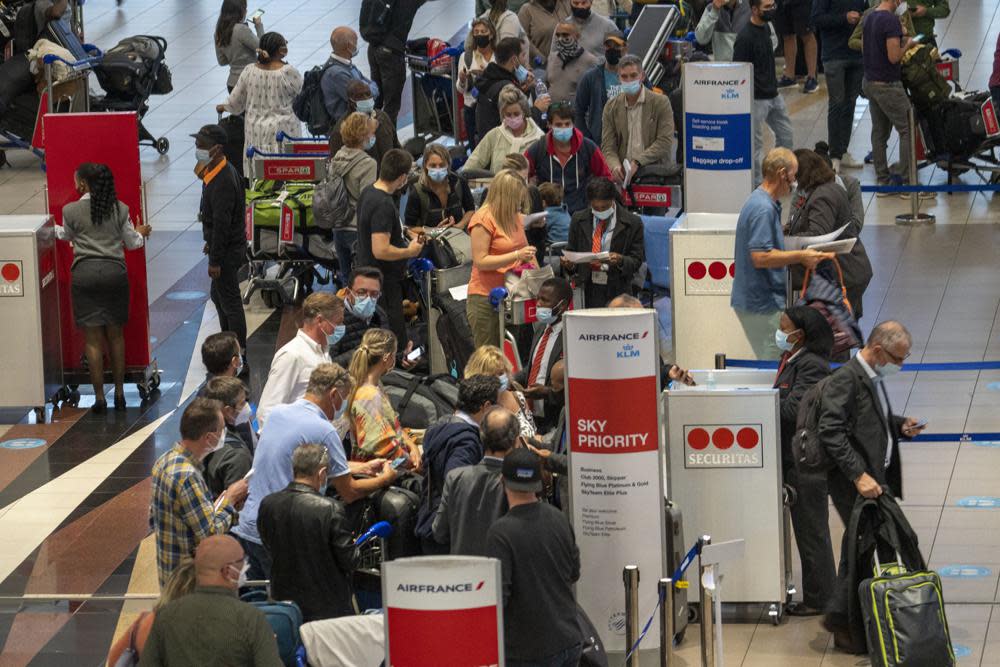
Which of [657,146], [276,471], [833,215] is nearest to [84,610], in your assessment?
[276,471]

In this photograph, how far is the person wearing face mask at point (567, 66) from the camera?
15.9m

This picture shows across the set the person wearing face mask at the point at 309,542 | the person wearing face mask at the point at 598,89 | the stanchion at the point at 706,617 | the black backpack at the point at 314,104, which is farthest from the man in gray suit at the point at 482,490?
the black backpack at the point at 314,104

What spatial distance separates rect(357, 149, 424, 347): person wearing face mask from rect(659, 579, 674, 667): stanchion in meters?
4.69

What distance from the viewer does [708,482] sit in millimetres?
9117

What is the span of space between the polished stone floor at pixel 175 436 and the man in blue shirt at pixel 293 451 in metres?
1.17

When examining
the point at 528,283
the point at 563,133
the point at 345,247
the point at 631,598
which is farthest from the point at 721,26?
the point at 631,598

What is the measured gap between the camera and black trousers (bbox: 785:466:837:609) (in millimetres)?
9227

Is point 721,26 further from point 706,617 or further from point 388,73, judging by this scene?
point 706,617

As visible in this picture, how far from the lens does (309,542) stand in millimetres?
7812

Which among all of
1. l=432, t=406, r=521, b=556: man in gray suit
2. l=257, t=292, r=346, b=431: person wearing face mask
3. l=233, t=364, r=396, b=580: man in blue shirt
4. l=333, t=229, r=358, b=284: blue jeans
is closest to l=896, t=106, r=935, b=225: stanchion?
l=333, t=229, r=358, b=284: blue jeans

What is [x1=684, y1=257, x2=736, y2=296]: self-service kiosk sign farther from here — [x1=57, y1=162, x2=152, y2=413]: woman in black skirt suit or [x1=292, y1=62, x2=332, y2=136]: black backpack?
[x1=292, y1=62, x2=332, y2=136]: black backpack

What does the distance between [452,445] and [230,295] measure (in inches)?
205

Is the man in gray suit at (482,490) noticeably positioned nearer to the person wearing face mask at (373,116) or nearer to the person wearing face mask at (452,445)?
the person wearing face mask at (452,445)

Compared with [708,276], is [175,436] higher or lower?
lower
